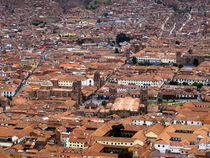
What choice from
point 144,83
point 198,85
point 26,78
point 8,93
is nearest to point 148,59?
point 144,83

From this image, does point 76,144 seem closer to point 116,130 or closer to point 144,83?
point 116,130

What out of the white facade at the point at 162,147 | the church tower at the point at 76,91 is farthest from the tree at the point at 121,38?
the white facade at the point at 162,147

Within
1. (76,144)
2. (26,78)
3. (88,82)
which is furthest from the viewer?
(26,78)

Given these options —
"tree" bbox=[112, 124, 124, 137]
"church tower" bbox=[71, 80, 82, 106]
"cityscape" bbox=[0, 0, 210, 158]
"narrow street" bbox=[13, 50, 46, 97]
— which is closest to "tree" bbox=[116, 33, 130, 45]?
"cityscape" bbox=[0, 0, 210, 158]

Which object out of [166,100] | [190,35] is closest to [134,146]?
[166,100]

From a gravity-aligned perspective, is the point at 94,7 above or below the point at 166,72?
above

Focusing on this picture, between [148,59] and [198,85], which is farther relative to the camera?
[148,59]

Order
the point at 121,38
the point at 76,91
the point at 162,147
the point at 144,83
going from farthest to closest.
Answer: the point at 121,38 → the point at 144,83 → the point at 76,91 → the point at 162,147

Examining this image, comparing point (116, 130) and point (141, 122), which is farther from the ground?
point (116, 130)

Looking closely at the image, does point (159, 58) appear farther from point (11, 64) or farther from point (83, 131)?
point (83, 131)

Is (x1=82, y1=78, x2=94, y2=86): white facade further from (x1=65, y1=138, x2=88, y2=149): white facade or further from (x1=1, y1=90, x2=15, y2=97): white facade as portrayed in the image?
(x1=65, y1=138, x2=88, y2=149): white facade

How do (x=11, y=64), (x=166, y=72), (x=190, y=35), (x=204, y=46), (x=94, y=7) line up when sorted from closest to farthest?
(x=166, y=72)
(x=11, y=64)
(x=204, y=46)
(x=190, y=35)
(x=94, y=7)
